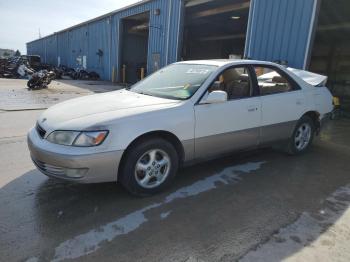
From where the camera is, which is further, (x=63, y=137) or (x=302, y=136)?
(x=302, y=136)

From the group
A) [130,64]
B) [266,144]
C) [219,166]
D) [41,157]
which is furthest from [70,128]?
[130,64]

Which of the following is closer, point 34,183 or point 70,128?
point 70,128

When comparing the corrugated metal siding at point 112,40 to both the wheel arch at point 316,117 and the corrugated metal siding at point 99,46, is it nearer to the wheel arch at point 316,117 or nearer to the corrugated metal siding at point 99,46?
the corrugated metal siding at point 99,46

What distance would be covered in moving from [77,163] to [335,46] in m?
21.0

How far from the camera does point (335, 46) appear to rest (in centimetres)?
1962

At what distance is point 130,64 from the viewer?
2253 centimetres

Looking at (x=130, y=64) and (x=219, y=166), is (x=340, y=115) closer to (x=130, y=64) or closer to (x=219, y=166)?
(x=219, y=166)

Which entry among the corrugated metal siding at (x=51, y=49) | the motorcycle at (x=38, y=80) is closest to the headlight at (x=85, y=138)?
the motorcycle at (x=38, y=80)

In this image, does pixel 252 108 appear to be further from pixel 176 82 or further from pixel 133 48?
pixel 133 48

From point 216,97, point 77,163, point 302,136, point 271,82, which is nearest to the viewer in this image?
point 77,163

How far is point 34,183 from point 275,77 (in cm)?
386

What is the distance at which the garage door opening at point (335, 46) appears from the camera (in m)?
11.6

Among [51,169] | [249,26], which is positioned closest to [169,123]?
[51,169]

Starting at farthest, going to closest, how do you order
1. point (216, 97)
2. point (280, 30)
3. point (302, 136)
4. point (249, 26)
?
point (249, 26), point (280, 30), point (302, 136), point (216, 97)
